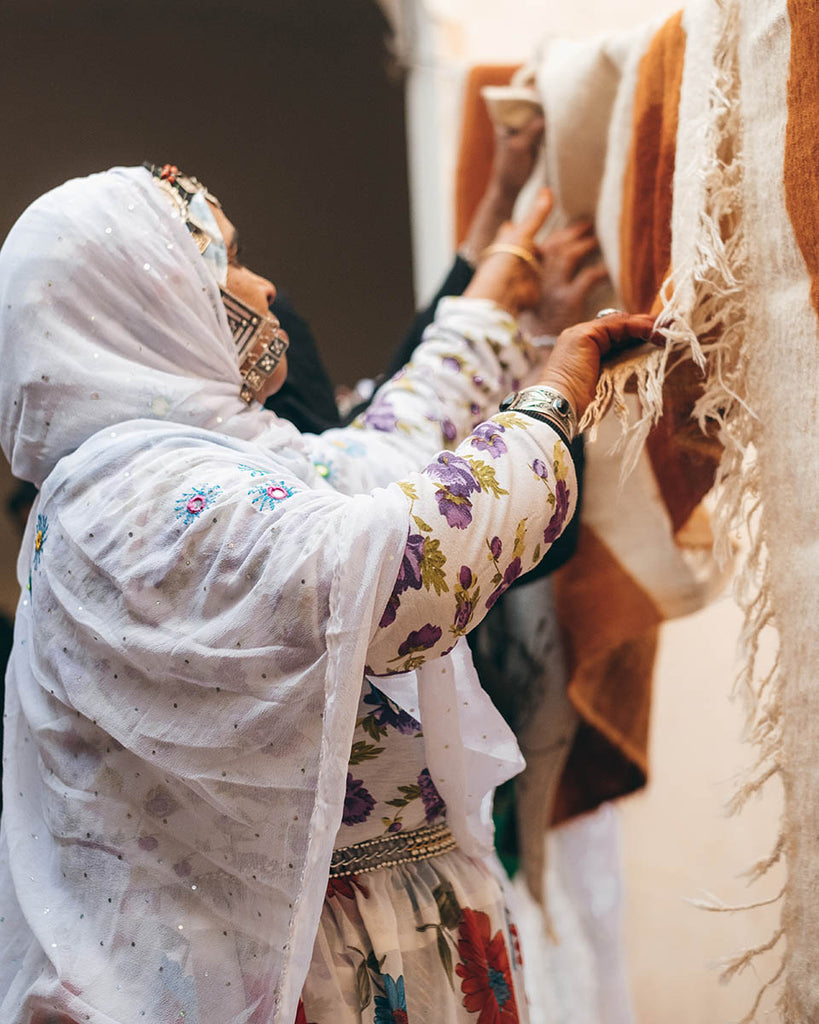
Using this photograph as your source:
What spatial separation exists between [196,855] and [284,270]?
1.54m

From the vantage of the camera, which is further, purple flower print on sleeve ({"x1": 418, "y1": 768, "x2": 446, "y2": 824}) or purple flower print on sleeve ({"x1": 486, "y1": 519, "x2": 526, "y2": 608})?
purple flower print on sleeve ({"x1": 418, "y1": 768, "x2": 446, "y2": 824})

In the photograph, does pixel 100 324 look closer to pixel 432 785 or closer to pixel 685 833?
pixel 432 785

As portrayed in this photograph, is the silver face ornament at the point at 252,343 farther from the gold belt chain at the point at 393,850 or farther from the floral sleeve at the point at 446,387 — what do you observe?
the gold belt chain at the point at 393,850

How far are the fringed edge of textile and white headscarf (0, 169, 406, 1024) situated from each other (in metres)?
0.25

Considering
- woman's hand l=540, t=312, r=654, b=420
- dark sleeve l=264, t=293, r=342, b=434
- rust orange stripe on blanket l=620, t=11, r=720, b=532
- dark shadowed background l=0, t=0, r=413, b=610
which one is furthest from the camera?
dark shadowed background l=0, t=0, r=413, b=610

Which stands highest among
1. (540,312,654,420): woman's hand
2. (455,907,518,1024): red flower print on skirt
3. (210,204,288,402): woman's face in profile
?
(210,204,288,402): woman's face in profile

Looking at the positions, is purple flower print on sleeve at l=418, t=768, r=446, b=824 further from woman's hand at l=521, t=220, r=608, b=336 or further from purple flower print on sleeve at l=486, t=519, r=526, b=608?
woman's hand at l=521, t=220, r=608, b=336

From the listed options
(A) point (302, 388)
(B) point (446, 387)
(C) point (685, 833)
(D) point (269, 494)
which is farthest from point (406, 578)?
(C) point (685, 833)

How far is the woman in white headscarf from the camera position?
2.15ft

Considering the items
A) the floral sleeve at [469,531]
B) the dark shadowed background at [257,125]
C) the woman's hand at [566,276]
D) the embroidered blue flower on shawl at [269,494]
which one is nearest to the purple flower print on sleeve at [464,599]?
the floral sleeve at [469,531]

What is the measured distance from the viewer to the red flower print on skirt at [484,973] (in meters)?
0.79

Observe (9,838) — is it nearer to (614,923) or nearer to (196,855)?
(196,855)

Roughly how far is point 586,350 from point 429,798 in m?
0.36

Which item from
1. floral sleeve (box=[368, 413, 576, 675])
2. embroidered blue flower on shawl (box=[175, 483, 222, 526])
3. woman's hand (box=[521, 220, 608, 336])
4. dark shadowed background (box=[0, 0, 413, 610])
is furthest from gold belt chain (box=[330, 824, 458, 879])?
dark shadowed background (box=[0, 0, 413, 610])
